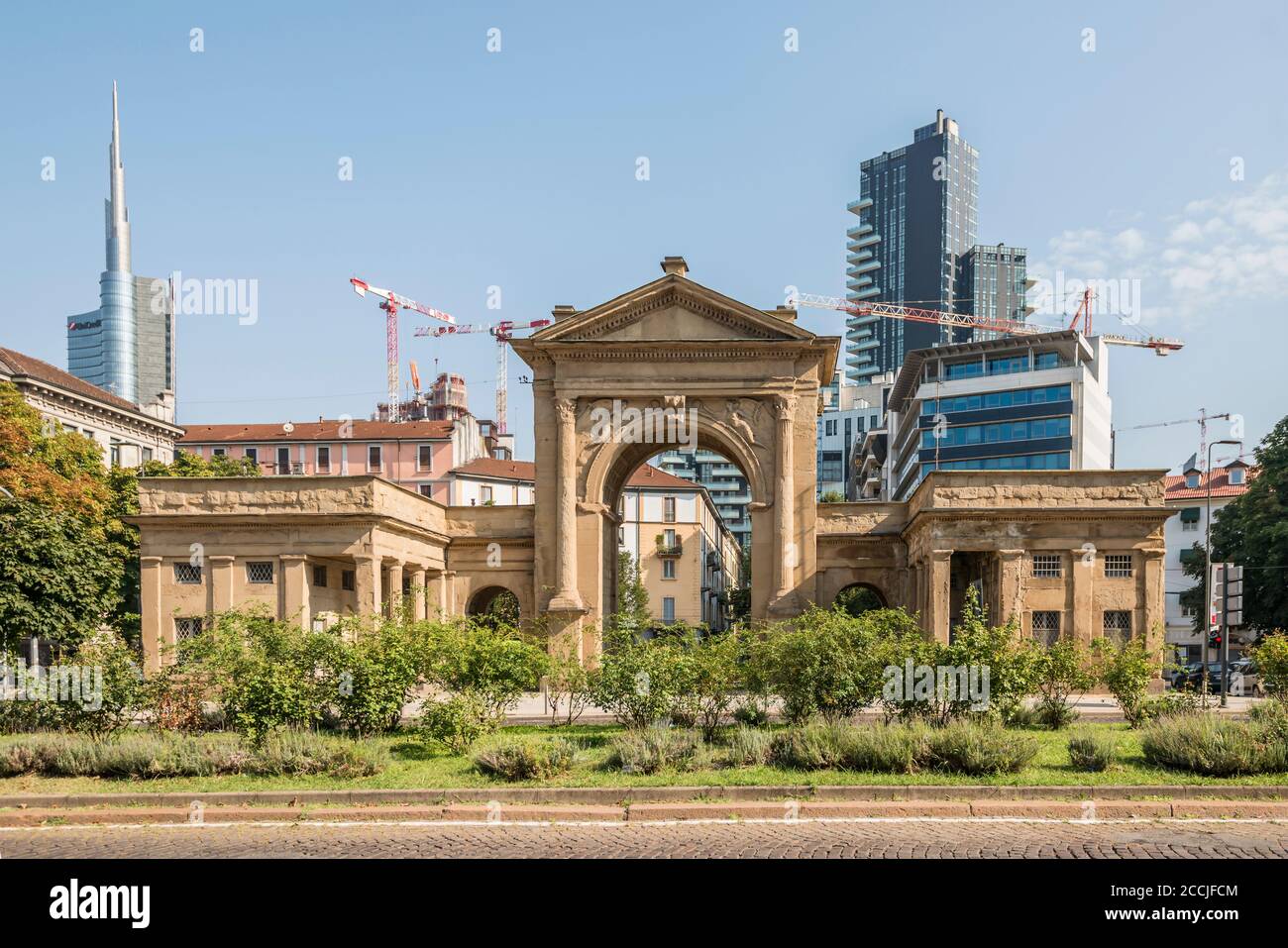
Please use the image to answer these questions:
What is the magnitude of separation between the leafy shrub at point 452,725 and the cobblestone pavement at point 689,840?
4.87 metres

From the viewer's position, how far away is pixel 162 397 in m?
85.9

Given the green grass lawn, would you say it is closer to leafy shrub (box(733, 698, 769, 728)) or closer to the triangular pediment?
leafy shrub (box(733, 698, 769, 728))

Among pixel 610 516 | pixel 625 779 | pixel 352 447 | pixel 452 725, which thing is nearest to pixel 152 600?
pixel 610 516

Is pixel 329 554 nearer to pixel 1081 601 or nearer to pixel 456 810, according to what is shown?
pixel 456 810

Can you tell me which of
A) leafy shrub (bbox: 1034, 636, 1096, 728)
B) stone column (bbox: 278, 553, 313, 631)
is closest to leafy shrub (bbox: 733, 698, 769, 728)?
leafy shrub (bbox: 1034, 636, 1096, 728)

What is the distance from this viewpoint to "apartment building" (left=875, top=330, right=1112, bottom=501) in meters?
92.8

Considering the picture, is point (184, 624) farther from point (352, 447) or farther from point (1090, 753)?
point (352, 447)

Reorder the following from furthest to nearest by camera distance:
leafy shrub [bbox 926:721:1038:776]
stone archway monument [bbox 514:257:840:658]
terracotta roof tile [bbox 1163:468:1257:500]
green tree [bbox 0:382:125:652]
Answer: terracotta roof tile [bbox 1163:468:1257:500]
stone archway monument [bbox 514:257:840:658]
green tree [bbox 0:382:125:652]
leafy shrub [bbox 926:721:1038:776]

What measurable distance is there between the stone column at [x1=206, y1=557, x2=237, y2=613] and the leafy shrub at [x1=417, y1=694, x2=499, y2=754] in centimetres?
2107

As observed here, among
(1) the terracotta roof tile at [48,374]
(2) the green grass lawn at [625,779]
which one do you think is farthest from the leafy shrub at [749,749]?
(1) the terracotta roof tile at [48,374]

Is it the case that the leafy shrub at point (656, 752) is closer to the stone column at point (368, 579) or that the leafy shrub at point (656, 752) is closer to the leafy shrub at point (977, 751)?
the leafy shrub at point (977, 751)

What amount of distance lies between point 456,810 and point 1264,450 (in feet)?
153

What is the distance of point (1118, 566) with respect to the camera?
39125 mm

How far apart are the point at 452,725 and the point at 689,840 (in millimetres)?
7436
